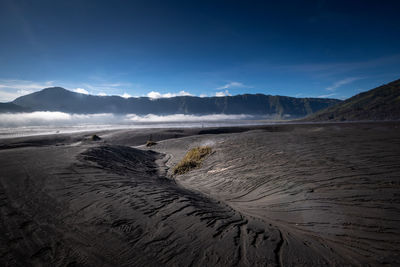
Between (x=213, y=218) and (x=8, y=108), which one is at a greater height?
(x=8, y=108)

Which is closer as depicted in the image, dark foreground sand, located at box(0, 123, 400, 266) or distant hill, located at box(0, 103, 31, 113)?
dark foreground sand, located at box(0, 123, 400, 266)

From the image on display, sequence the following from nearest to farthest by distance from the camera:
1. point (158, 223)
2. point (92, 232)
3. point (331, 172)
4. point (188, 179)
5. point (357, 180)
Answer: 1. point (92, 232)
2. point (158, 223)
3. point (357, 180)
4. point (331, 172)
5. point (188, 179)

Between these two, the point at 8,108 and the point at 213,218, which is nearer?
the point at 213,218

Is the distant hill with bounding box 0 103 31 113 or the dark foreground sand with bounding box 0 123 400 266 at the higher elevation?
the distant hill with bounding box 0 103 31 113

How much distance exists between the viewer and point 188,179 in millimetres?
8914

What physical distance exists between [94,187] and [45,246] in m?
2.65

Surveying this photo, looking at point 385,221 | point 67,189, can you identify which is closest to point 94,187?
point 67,189

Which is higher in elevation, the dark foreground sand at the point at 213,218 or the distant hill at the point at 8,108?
the distant hill at the point at 8,108

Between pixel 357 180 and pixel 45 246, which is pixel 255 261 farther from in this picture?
pixel 357 180

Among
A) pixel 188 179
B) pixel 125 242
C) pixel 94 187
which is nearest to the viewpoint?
pixel 125 242

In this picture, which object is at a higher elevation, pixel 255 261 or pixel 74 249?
pixel 74 249

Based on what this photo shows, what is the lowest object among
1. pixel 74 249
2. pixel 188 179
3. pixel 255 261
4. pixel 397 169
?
pixel 188 179

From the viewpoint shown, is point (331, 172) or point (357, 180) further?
point (331, 172)

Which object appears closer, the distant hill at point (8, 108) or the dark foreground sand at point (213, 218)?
the dark foreground sand at point (213, 218)
